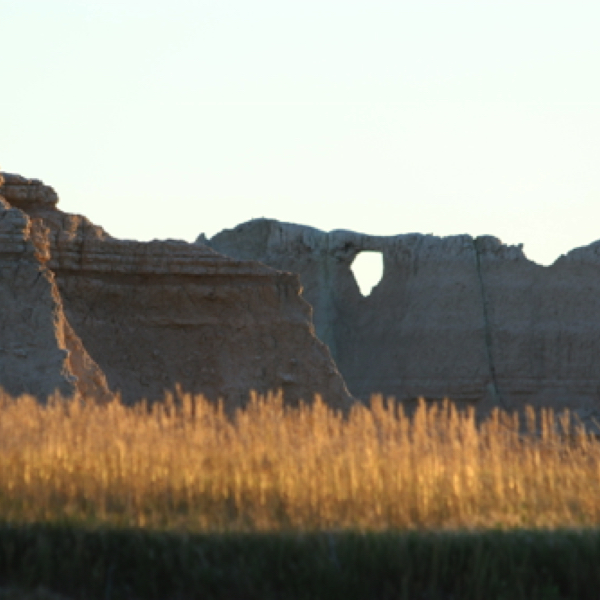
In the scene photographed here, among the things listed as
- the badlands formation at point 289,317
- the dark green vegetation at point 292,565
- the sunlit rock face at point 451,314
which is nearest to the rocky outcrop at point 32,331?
the badlands formation at point 289,317

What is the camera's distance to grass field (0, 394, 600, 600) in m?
7.61

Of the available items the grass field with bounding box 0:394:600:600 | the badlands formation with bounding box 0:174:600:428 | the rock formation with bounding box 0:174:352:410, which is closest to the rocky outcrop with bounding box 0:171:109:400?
the badlands formation with bounding box 0:174:600:428

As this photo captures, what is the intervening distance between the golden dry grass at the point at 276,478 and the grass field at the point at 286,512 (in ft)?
0.07

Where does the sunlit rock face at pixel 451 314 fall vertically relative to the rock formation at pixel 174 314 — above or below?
above

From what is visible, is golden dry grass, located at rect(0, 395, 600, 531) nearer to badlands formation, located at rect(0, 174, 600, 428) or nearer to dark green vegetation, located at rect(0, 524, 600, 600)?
dark green vegetation, located at rect(0, 524, 600, 600)

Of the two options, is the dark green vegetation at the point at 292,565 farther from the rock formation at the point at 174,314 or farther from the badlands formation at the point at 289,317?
the rock formation at the point at 174,314

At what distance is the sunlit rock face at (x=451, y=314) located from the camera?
43.2 meters

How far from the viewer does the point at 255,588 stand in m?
7.46

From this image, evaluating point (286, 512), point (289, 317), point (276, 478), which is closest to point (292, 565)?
point (286, 512)

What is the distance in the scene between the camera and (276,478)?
31.4ft

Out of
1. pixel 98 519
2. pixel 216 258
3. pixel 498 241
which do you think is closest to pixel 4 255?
pixel 216 258

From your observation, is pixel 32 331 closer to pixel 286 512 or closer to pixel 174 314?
pixel 174 314

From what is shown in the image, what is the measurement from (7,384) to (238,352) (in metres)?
7.09

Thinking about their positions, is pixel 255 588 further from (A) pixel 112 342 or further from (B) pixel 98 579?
(A) pixel 112 342
